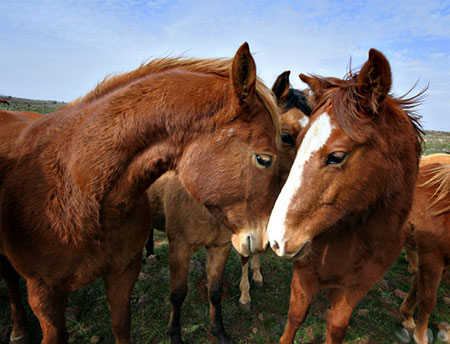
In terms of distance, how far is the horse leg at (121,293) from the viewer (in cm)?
224

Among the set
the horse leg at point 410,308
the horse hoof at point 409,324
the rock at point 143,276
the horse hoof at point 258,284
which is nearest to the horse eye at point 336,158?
the horse leg at point 410,308

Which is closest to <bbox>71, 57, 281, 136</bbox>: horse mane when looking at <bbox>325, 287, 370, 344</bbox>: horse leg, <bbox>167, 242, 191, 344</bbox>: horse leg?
<bbox>325, 287, 370, 344</bbox>: horse leg

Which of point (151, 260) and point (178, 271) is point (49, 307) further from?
point (151, 260)

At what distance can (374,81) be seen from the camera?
163cm

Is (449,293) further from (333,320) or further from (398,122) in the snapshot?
(398,122)

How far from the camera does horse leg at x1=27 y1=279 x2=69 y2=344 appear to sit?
1.85 metres

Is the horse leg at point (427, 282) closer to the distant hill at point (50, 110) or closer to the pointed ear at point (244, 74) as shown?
the pointed ear at point (244, 74)

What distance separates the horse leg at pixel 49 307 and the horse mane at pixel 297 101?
2719 mm

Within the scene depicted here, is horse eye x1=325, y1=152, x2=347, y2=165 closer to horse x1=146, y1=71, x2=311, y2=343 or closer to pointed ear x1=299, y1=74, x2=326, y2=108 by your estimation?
pointed ear x1=299, y1=74, x2=326, y2=108

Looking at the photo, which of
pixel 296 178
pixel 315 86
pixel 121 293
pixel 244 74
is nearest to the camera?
pixel 244 74

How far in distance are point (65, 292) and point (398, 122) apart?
276cm

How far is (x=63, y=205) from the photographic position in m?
1.72

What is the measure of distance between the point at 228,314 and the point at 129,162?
2807 millimetres

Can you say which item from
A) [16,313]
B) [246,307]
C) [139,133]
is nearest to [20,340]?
[16,313]
